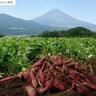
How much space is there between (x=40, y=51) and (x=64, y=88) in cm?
580

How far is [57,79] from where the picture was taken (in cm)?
783

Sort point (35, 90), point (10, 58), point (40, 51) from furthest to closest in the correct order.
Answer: point (40, 51), point (10, 58), point (35, 90)

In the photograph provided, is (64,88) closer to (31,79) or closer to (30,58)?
(31,79)

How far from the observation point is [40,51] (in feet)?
44.3

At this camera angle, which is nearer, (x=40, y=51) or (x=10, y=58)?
(x=10, y=58)

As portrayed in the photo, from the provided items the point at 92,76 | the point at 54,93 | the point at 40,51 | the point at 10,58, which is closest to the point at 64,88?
the point at 54,93

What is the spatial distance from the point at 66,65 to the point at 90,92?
73 centimetres

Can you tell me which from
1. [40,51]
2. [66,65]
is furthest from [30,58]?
[66,65]

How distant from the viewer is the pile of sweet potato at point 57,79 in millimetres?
7758

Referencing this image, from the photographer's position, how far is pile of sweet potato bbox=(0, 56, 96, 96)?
7758 mm

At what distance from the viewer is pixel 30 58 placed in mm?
12992

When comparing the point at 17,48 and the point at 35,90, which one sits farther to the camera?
the point at 17,48

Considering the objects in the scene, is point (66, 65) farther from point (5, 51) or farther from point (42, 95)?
point (5, 51)

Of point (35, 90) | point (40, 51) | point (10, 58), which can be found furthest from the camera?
point (40, 51)
